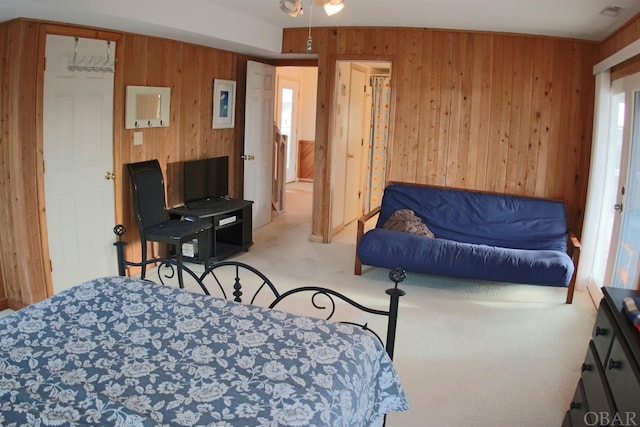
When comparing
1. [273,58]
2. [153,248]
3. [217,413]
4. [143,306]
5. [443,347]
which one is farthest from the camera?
[273,58]

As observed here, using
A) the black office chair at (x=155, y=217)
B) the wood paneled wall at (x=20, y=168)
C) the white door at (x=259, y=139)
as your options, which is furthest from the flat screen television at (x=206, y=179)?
the wood paneled wall at (x=20, y=168)

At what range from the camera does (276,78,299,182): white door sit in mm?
9182

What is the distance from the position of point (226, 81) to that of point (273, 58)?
0.87 meters

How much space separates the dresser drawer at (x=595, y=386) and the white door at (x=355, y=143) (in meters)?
4.37

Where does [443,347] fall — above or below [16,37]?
below

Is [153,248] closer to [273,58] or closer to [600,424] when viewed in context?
[273,58]

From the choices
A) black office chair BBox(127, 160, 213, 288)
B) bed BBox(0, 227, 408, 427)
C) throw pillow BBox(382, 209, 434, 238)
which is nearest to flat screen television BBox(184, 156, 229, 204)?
black office chair BBox(127, 160, 213, 288)

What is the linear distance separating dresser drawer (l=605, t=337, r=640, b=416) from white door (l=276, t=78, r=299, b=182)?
7.57 metres

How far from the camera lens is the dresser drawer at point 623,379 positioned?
1746 millimetres

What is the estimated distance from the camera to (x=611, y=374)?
2029 mm

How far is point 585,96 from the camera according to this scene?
502 centimetres

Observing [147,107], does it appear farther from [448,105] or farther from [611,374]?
[611,374]

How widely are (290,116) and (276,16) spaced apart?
4.78 meters

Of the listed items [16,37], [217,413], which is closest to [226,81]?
[16,37]
